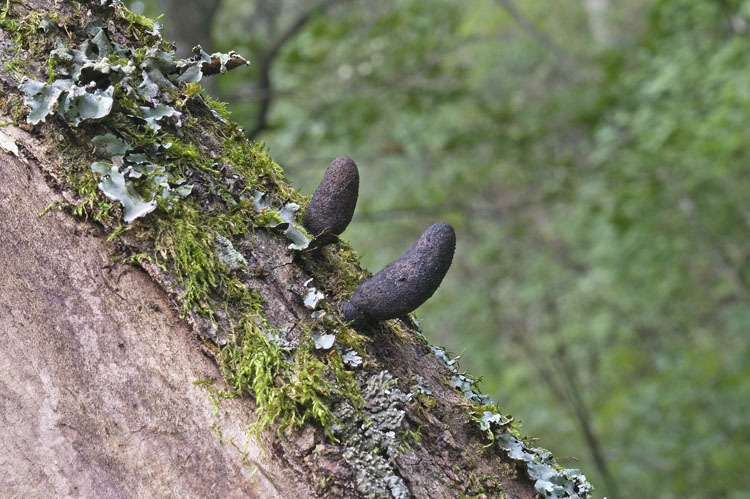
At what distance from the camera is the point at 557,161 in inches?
244

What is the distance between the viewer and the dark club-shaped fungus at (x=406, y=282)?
150 centimetres

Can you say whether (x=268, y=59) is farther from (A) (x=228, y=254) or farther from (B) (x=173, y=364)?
(B) (x=173, y=364)

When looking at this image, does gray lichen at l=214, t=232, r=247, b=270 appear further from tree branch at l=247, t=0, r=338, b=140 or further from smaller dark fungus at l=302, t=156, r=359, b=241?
tree branch at l=247, t=0, r=338, b=140

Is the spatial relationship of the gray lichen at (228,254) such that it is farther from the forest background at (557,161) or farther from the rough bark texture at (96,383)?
the forest background at (557,161)

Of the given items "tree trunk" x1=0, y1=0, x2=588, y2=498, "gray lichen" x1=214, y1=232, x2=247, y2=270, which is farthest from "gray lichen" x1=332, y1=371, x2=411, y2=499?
"gray lichen" x1=214, y1=232, x2=247, y2=270

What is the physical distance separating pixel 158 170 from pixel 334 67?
17.0 ft

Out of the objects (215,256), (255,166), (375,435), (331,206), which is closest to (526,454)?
(375,435)

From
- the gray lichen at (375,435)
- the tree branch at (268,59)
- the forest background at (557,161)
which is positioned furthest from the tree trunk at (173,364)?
the tree branch at (268,59)

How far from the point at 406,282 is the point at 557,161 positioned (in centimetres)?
507

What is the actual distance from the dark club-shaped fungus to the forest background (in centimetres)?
350

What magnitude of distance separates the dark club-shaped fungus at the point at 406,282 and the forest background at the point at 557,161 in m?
3.50

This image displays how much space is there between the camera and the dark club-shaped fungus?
59.2 inches

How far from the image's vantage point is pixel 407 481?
52.9 inches

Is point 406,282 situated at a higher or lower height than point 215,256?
higher
